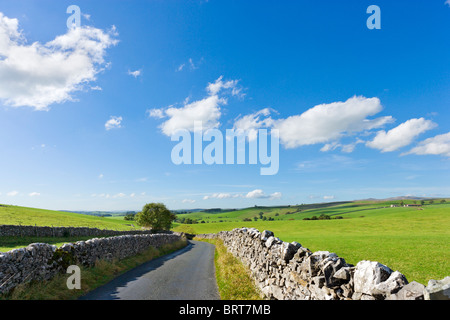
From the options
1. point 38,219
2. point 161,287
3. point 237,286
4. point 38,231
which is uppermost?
point 237,286

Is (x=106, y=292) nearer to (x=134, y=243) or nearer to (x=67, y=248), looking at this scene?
(x=67, y=248)

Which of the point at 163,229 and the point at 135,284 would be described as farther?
the point at 163,229

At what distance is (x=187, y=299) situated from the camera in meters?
10.0

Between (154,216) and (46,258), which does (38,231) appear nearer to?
(46,258)

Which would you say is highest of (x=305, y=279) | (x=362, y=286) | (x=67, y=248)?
→ (x=362, y=286)

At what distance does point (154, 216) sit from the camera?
83750 mm

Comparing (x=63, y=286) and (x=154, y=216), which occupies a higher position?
(x=63, y=286)

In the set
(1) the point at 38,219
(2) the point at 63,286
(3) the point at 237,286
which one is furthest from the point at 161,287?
(1) the point at 38,219

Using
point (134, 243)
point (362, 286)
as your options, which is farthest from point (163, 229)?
point (362, 286)

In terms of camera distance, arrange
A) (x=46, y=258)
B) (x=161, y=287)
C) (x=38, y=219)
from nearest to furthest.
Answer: (x=46, y=258)
(x=161, y=287)
(x=38, y=219)

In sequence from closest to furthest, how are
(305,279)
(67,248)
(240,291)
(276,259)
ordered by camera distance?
(305,279) < (276,259) < (240,291) < (67,248)

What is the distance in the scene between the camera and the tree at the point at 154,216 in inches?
3290

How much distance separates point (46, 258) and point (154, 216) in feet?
246
